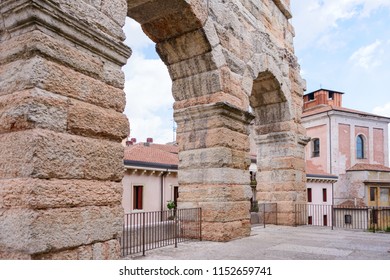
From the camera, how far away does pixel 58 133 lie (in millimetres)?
3334

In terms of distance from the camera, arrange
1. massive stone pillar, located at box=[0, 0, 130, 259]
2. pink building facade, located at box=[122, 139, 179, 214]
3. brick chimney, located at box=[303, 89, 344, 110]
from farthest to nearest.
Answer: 1. brick chimney, located at box=[303, 89, 344, 110]
2. pink building facade, located at box=[122, 139, 179, 214]
3. massive stone pillar, located at box=[0, 0, 130, 259]

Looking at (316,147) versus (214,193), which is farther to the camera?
(316,147)

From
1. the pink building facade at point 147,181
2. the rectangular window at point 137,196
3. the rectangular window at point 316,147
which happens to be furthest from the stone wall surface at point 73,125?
the rectangular window at point 316,147

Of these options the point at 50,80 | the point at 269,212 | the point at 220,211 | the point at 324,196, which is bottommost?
the point at 324,196

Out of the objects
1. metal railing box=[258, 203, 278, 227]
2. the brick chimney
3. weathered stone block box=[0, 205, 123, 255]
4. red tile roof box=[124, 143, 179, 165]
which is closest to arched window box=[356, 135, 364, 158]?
the brick chimney

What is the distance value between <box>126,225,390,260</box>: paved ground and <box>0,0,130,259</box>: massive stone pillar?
79.2 inches

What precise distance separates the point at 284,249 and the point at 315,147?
2348cm

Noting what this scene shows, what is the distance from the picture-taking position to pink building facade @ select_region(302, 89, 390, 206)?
1014 inches

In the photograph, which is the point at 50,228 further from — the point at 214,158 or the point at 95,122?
the point at 214,158

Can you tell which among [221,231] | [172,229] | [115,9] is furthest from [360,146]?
[115,9]

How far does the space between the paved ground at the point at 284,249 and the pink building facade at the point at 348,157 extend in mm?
17257

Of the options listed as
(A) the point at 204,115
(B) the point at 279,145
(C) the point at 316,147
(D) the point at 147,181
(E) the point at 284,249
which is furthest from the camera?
(C) the point at 316,147

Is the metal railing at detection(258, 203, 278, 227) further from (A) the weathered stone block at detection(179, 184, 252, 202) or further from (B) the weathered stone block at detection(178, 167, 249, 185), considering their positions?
(B) the weathered stone block at detection(178, 167, 249, 185)

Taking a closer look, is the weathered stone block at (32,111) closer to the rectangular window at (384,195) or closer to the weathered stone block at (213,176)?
the weathered stone block at (213,176)
